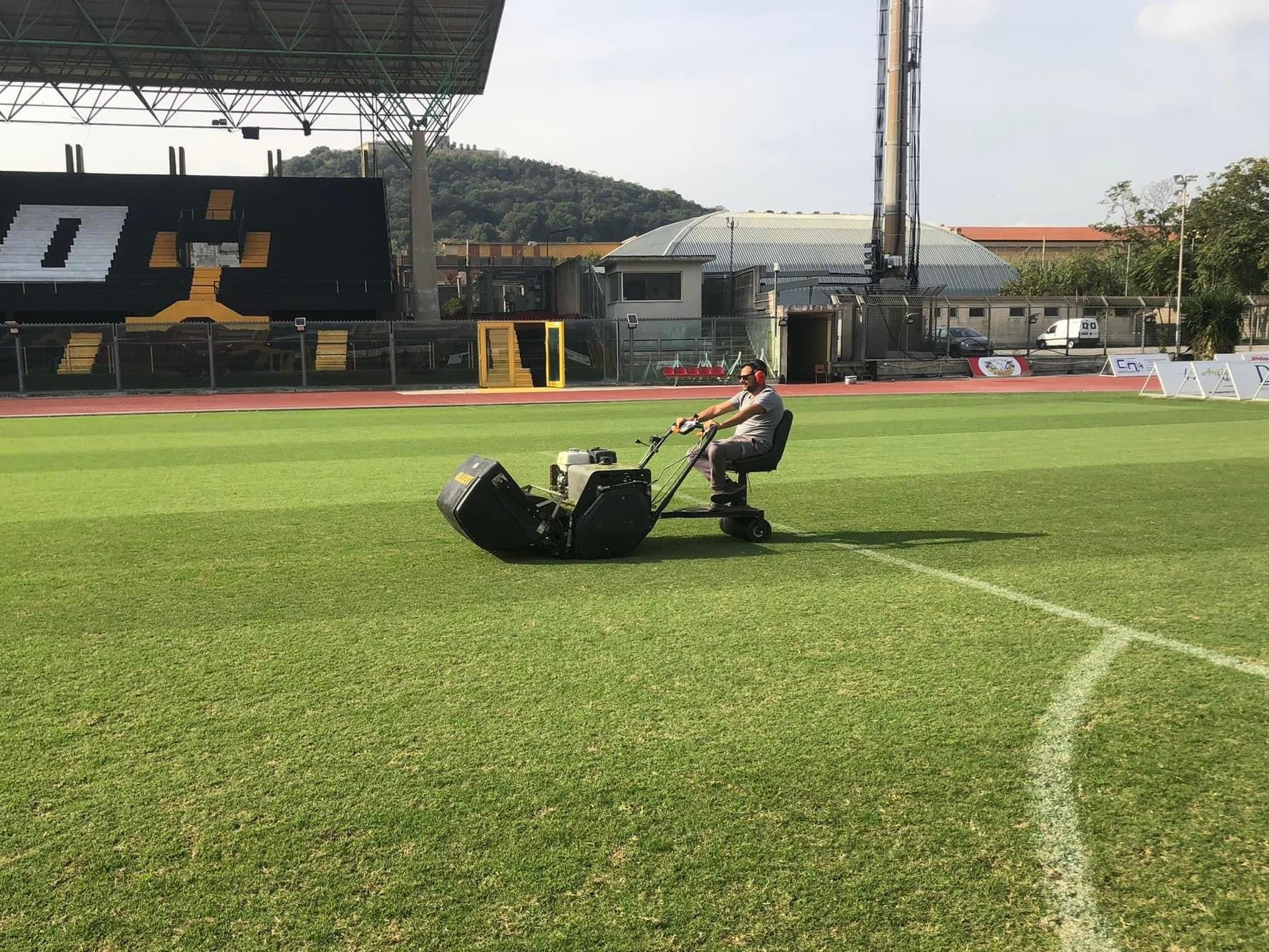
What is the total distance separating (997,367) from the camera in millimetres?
36438

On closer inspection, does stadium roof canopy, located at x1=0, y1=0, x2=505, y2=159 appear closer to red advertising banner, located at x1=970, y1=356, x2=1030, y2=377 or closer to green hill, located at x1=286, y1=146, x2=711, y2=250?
red advertising banner, located at x1=970, y1=356, x2=1030, y2=377

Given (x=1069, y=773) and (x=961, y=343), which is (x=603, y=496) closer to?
(x=1069, y=773)

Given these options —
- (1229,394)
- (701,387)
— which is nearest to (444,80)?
(701,387)

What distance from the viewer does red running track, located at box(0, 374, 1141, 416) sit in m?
25.6

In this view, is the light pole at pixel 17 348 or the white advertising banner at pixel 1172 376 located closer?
the white advertising banner at pixel 1172 376

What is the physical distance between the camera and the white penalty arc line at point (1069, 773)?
2983 millimetres

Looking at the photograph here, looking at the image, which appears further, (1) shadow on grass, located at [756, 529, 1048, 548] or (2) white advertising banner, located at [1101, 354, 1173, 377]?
(2) white advertising banner, located at [1101, 354, 1173, 377]

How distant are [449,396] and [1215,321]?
29278 mm

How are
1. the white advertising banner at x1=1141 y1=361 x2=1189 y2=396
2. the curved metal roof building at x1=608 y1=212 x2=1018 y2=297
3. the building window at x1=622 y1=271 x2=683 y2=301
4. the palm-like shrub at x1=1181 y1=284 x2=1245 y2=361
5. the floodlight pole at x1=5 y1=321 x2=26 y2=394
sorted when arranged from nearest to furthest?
the white advertising banner at x1=1141 y1=361 x2=1189 y2=396
the floodlight pole at x1=5 y1=321 x2=26 y2=394
the palm-like shrub at x1=1181 y1=284 x2=1245 y2=361
the building window at x1=622 y1=271 x2=683 y2=301
the curved metal roof building at x1=608 y1=212 x2=1018 y2=297

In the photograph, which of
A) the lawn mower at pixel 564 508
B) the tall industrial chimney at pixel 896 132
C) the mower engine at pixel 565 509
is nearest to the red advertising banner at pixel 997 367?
the tall industrial chimney at pixel 896 132

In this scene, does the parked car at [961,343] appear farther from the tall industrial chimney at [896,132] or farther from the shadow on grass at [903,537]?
the shadow on grass at [903,537]

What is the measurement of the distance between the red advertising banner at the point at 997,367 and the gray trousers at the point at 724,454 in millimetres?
30283

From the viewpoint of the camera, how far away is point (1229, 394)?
2400cm

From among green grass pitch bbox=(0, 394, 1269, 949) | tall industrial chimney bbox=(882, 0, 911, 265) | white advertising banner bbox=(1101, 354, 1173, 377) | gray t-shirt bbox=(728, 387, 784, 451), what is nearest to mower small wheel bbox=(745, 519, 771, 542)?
green grass pitch bbox=(0, 394, 1269, 949)
